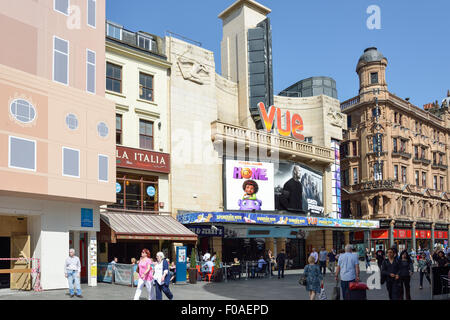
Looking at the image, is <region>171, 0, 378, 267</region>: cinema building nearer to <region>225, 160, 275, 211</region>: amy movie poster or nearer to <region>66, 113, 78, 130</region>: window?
<region>225, 160, 275, 211</region>: amy movie poster

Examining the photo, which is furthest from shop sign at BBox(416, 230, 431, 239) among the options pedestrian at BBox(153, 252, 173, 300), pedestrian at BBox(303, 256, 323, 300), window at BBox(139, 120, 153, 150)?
pedestrian at BBox(153, 252, 173, 300)

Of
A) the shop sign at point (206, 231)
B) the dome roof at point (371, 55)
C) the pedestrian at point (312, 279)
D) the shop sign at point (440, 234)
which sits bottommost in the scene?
the shop sign at point (440, 234)

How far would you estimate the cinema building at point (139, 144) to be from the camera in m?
27.1

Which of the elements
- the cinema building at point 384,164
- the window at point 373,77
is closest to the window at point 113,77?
the cinema building at point 384,164

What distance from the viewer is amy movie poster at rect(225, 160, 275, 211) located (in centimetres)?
3291

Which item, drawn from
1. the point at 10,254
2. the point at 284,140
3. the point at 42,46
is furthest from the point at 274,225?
the point at 42,46

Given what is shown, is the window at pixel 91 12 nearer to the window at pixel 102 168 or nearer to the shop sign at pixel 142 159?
the window at pixel 102 168

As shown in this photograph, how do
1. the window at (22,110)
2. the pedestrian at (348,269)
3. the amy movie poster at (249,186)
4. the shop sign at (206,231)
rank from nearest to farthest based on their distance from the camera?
the pedestrian at (348,269)
the window at (22,110)
the shop sign at (206,231)
the amy movie poster at (249,186)

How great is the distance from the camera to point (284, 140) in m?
36.3

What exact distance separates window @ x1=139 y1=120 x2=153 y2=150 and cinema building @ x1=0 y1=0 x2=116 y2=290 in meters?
5.84

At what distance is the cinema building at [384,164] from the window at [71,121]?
3644 centimetres

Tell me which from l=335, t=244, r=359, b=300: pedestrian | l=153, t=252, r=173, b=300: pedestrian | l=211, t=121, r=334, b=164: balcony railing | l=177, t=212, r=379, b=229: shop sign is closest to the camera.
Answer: l=335, t=244, r=359, b=300: pedestrian

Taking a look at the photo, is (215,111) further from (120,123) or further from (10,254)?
(10,254)
